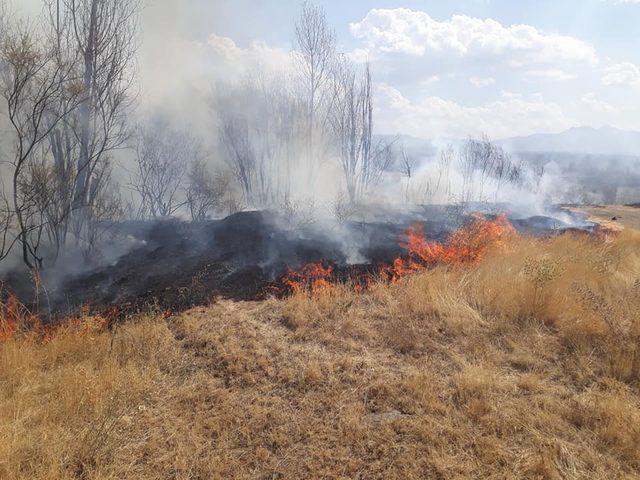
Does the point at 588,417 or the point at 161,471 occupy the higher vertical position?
the point at 588,417

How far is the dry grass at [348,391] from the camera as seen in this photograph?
8.04 feet

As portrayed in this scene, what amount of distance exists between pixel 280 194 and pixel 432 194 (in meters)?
11.5

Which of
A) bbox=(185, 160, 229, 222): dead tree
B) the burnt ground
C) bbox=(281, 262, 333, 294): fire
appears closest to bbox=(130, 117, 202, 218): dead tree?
bbox=(185, 160, 229, 222): dead tree

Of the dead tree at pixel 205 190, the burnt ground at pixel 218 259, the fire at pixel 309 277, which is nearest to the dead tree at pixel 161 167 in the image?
the dead tree at pixel 205 190

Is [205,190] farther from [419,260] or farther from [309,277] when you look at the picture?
[419,260]

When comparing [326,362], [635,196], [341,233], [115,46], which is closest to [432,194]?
[341,233]

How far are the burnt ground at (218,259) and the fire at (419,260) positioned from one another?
346 millimetres

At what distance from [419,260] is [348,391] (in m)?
5.77

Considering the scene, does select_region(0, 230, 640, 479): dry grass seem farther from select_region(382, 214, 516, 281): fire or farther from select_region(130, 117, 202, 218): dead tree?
select_region(130, 117, 202, 218): dead tree

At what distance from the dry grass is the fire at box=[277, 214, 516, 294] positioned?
1.53 m

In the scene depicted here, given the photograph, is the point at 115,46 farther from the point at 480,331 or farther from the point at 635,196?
the point at 635,196

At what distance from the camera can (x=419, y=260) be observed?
8.54 meters

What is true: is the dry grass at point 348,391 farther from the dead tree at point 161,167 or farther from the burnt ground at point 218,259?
the dead tree at point 161,167

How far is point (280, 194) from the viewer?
749 inches
